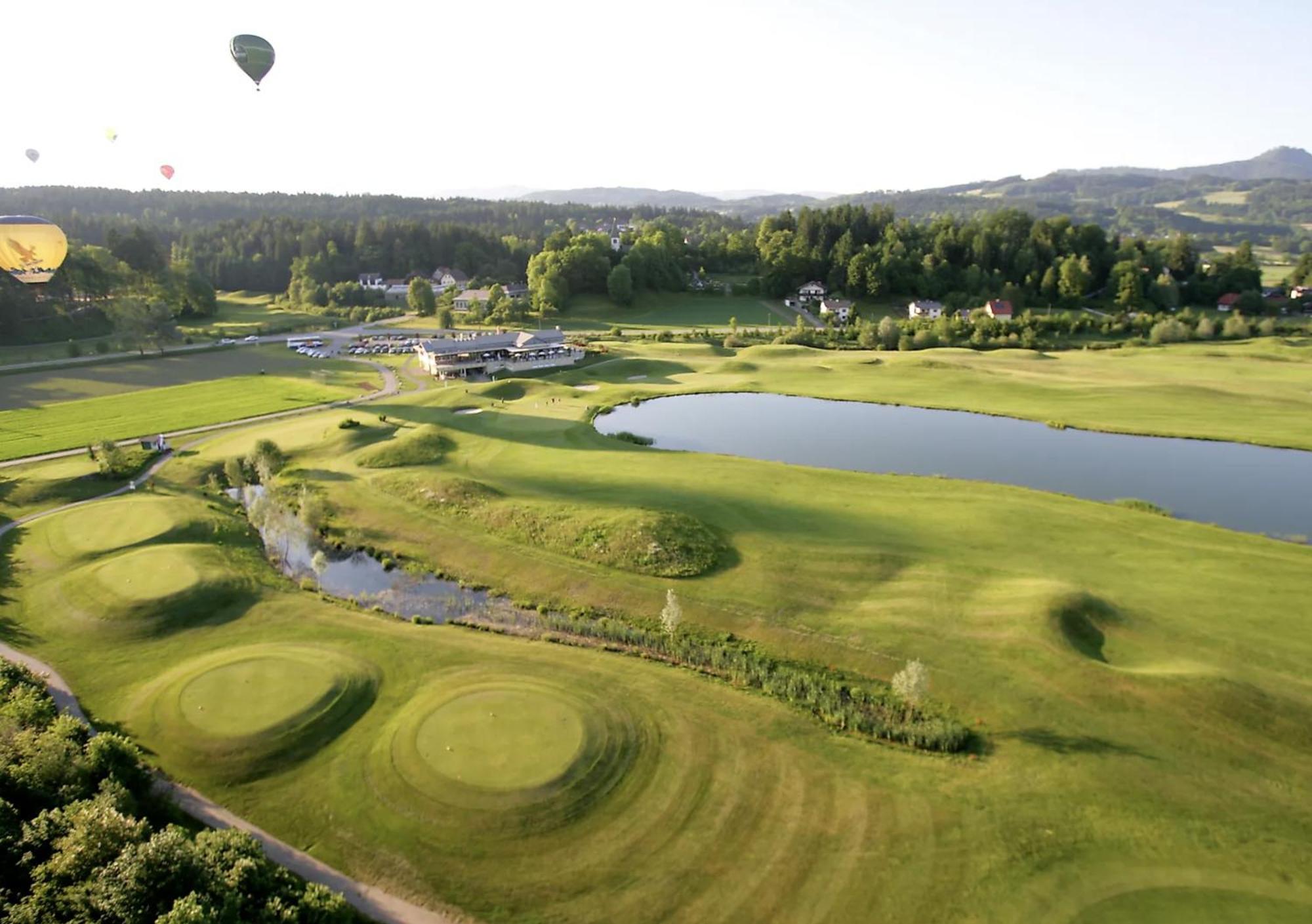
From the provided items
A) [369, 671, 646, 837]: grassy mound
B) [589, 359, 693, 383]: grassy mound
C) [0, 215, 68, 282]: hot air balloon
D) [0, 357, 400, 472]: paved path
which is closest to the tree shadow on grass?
[369, 671, 646, 837]: grassy mound

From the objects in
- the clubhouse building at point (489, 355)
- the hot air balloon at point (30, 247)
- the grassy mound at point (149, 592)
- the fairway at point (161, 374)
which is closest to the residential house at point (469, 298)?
the fairway at point (161, 374)

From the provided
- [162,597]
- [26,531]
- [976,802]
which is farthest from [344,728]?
[26,531]

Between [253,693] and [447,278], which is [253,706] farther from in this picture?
[447,278]

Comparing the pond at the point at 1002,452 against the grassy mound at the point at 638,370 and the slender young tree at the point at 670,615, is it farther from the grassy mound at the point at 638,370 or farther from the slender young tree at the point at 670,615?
the slender young tree at the point at 670,615

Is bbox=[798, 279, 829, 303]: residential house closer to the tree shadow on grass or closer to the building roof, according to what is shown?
the building roof

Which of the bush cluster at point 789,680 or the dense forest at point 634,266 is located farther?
the dense forest at point 634,266

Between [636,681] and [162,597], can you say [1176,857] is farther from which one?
[162,597]

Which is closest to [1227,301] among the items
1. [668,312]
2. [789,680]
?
[668,312]
